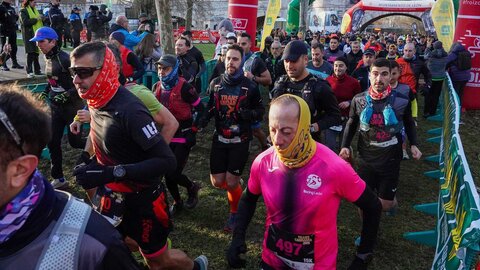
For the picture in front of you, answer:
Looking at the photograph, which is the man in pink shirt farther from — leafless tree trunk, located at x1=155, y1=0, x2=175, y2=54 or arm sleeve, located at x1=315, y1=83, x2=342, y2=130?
leafless tree trunk, located at x1=155, y1=0, x2=175, y2=54

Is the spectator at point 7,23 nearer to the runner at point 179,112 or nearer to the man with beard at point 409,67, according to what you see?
the runner at point 179,112

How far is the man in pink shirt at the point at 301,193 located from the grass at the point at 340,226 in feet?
5.23

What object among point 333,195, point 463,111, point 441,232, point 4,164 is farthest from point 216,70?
point 463,111

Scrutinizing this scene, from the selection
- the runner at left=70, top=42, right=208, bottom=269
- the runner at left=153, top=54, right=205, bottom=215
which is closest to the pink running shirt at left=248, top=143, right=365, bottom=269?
the runner at left=70, top=42, right=208, bottom=269

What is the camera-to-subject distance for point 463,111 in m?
12.0

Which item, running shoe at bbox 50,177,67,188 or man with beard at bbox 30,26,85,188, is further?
running shoe at bbox 50,177,67,188

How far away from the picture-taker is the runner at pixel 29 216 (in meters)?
1.25

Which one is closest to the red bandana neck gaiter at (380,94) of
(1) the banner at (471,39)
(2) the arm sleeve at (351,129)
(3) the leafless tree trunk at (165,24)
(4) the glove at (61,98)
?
(2) the arm sleeve at (351,129)

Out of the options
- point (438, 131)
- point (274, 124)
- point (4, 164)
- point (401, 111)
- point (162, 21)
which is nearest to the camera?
point (4, 164)

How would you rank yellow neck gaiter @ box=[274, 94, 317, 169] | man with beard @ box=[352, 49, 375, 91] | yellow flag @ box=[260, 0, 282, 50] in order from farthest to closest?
yellow flag @ box=[260, 0, 282, 50]
man with beard @ box=[352, 49, 375, 91]
yellow neck gaiter @ box=[274, 94, 317, 169]

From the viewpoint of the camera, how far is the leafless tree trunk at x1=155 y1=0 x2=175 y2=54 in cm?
1034

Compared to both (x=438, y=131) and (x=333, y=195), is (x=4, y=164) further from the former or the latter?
(x=438, y=131)

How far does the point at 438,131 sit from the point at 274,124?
27.7 feet

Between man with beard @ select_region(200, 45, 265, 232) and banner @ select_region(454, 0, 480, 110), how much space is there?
9542 millimetres
